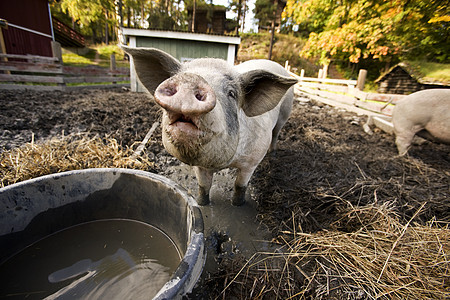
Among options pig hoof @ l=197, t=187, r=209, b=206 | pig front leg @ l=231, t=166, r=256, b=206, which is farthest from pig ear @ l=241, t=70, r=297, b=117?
pig hoof @ l=197, t=187, r=209, b=206

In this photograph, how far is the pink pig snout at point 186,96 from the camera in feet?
3.30

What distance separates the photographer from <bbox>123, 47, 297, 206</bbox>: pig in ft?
3.48

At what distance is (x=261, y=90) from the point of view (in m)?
1.87

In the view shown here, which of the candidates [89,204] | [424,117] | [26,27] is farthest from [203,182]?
[26,27]

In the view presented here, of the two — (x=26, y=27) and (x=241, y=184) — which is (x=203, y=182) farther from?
(x=26, y=27)

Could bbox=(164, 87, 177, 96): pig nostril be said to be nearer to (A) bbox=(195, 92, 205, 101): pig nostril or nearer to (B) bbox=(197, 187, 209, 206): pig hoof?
(A) bbox=(195, 92, 205, 101): pig nostril

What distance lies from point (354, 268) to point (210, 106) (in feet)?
5.62

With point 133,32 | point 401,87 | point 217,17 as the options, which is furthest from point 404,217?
point 217,17

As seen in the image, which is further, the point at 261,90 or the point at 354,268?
the point at 261,90

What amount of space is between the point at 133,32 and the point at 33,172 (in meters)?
9.56

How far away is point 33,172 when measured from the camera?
2.26m

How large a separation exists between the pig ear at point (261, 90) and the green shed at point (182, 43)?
896 centimetres

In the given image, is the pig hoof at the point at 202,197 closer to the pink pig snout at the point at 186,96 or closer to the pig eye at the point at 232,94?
the pig eye at the point at 232,94

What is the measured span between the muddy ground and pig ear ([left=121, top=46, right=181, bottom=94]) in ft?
4.99
